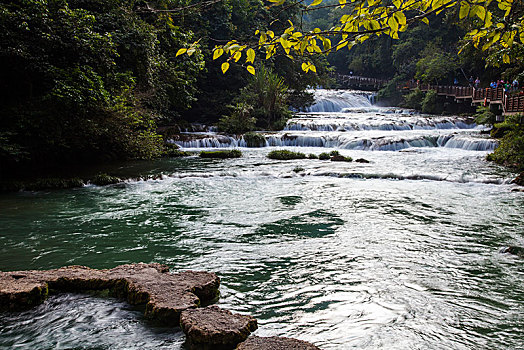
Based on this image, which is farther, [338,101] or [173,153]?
[338,101]

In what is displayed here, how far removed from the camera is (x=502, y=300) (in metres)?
4.34

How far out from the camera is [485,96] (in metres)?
26.3

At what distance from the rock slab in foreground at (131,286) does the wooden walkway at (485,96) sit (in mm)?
19309

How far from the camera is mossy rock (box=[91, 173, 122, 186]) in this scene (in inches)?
447

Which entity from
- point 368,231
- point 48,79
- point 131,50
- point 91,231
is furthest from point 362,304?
point 131,50

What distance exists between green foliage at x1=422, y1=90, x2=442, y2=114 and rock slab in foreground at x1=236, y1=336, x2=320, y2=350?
36724mm

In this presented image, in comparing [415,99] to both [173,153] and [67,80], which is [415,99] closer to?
[173,153]

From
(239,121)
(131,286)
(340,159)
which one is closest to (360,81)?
(239,121)

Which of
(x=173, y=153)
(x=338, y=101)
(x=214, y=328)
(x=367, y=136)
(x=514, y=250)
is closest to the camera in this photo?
(x=214, y=328)

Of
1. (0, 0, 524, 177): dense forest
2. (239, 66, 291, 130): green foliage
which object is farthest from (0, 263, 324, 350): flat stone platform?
(239, 66, 291, 130): green foliage

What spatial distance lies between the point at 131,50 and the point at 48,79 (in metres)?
3.66

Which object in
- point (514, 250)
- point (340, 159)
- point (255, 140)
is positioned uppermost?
point (255, 140)

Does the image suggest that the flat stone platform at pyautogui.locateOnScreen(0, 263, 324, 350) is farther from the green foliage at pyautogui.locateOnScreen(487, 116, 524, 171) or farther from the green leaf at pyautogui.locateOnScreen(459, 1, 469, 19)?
the green foliage at pyautogui.locateOnScreen(487, 116, 524, 171)

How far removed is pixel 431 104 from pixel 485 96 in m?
10.1
